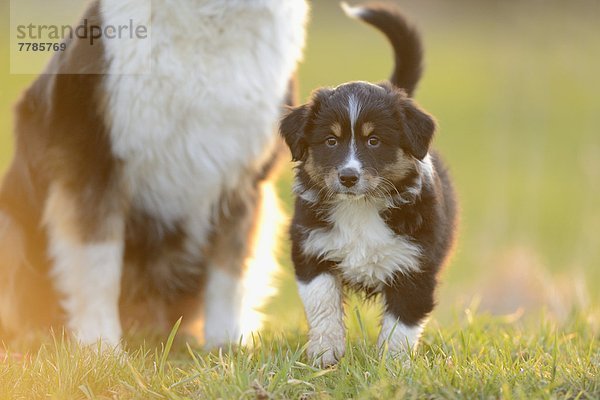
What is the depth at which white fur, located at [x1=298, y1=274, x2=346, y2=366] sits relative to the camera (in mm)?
3977

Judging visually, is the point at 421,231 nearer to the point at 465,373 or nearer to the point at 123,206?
the point at 465,373

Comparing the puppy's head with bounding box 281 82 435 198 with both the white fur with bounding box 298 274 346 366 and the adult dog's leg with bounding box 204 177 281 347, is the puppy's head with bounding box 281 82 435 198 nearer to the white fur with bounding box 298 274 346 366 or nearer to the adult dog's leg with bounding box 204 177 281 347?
the white fur with bounding box 298 274 346 366

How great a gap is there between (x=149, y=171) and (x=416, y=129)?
1404 millimetres

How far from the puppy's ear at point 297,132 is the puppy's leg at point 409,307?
69 centimetres

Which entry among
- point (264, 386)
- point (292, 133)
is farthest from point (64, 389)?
point (292, 133)

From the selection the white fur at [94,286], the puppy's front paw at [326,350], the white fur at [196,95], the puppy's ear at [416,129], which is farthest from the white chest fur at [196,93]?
the puppy's front paw at [326,350]

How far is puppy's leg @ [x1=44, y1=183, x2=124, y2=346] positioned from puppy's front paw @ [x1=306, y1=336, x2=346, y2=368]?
1.10 meters

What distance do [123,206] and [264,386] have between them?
153cm

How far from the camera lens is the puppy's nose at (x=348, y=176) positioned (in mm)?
3811

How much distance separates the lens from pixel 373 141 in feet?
13.1

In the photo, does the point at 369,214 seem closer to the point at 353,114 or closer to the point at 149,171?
the point at 353,114

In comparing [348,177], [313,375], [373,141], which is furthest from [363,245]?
[313,375]

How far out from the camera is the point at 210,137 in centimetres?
465

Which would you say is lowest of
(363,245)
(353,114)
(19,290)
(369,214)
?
(19,290)
